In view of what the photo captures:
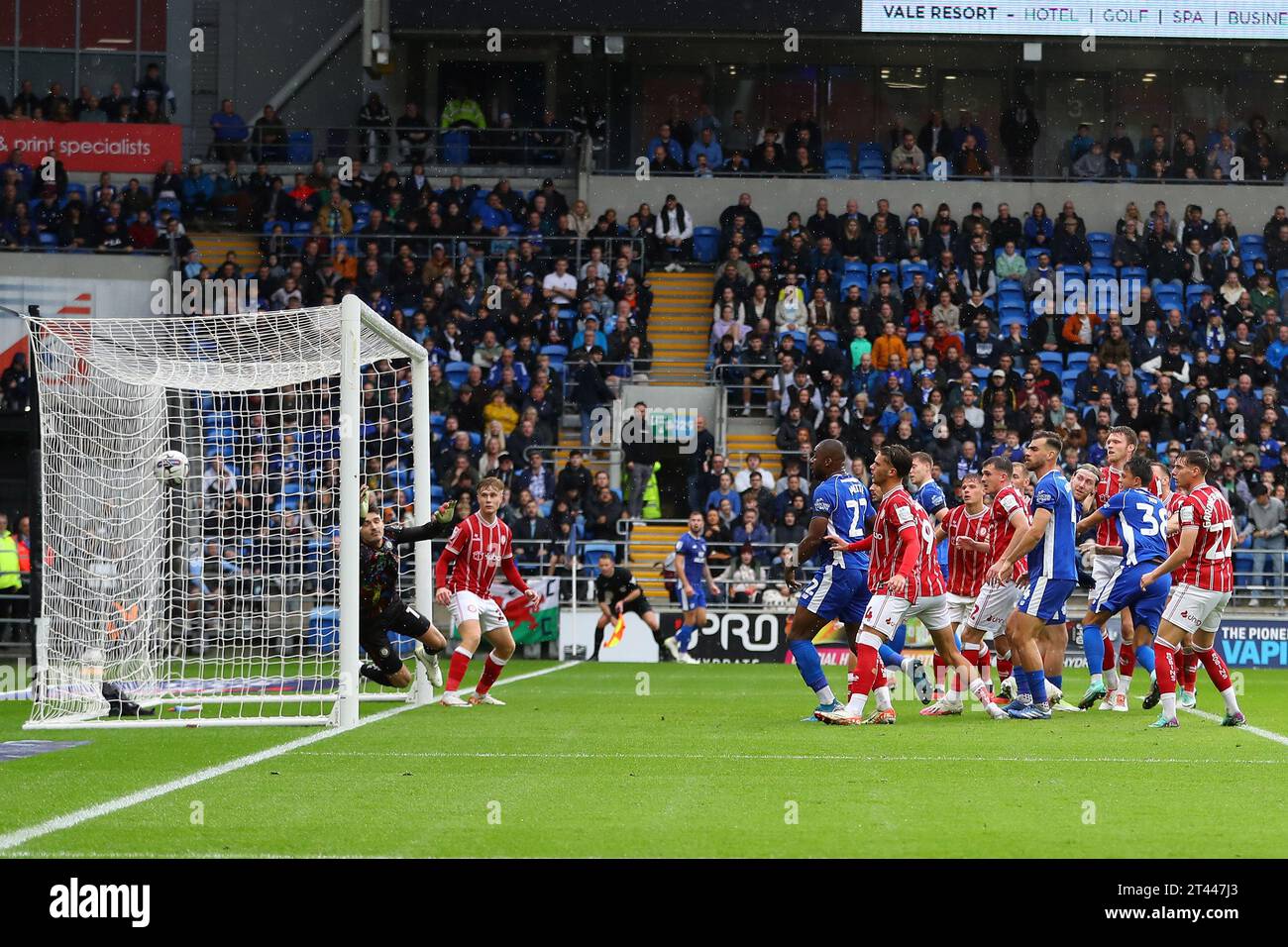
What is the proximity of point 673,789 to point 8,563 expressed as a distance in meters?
14.7

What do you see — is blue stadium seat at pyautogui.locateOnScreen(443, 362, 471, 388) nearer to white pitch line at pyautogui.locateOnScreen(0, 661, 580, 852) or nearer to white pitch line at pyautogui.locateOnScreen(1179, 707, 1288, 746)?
white pitch line at pyautogui.locateOnScreen(0, 661, 580, 852)

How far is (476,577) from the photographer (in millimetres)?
15414

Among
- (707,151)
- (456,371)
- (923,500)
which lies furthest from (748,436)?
(923,500)

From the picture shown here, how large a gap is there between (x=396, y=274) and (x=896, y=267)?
923 cm

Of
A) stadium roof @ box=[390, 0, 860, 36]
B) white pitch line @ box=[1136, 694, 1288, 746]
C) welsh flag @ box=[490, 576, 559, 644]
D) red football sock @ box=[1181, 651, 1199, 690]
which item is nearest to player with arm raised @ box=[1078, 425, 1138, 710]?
A: red football sock @ box=[1181, 651, 1199, 690]

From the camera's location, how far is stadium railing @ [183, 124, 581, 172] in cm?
3447

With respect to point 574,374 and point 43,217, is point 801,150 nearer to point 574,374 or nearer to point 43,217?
point 574,374

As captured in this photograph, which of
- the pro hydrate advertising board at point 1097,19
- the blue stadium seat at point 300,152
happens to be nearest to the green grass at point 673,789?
the pro hydrate advertising board at point 1097,19

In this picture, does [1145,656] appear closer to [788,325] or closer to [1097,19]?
[788,325]

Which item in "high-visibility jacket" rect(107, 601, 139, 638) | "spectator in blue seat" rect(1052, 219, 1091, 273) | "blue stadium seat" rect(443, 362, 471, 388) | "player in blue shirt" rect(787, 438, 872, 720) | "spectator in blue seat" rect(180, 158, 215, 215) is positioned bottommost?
"high-visibility jacket" rect(107, 601, 139, 638)

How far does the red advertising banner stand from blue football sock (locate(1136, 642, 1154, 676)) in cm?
2446

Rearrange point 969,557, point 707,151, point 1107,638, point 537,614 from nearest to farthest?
point 1107,638, point 969,557, point 537,614, point 707,151

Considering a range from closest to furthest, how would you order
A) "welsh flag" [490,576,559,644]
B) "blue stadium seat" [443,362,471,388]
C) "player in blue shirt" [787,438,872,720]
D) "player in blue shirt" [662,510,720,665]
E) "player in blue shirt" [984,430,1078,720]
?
"player in blue shirt" [787,438,872,720], "player in blue shirt" [984,430,1078,720], "player in blue shirt" [662,510,720,665], "welsh flag" [490,576,559,644], "blue stadium seat" [443,362,471,388]

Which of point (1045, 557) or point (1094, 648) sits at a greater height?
point (1045, 557)
